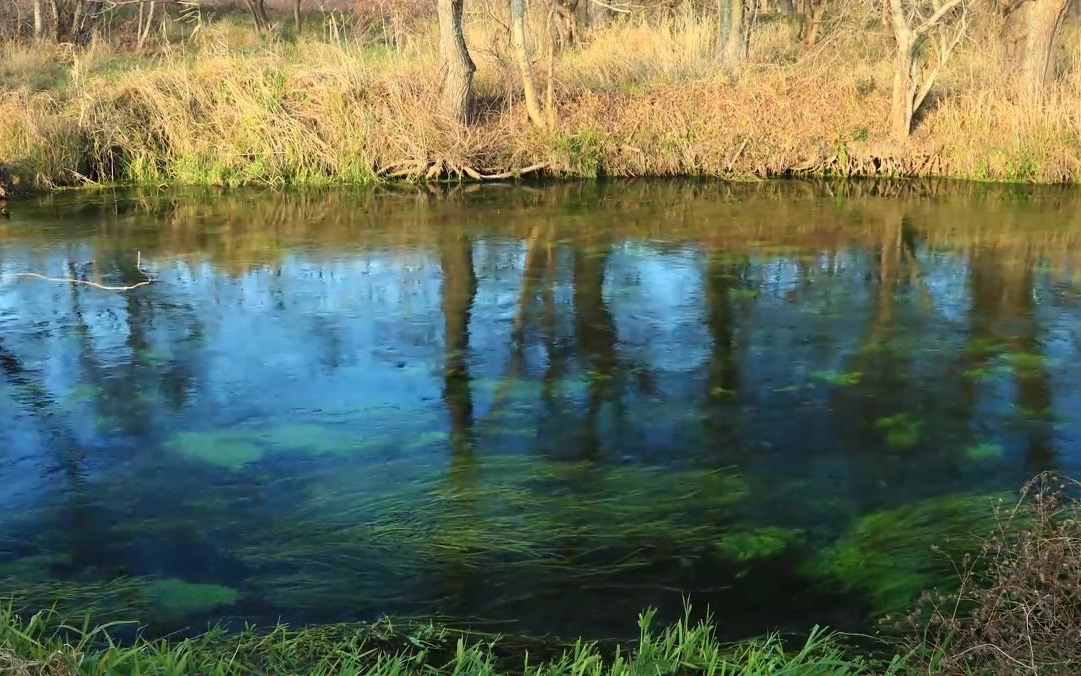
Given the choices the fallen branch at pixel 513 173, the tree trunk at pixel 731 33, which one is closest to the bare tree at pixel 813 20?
the tree trunk at pixel 731 33

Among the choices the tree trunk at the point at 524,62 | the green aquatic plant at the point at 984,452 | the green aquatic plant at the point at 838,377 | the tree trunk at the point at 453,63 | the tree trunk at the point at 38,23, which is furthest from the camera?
the tree trunk at the point at 38,23

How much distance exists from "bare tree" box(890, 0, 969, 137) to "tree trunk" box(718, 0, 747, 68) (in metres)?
2.40

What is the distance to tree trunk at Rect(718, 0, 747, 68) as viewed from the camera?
14.9m

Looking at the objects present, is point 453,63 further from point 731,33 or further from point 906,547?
point 906,547

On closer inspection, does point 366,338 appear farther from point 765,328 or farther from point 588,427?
point 765,328

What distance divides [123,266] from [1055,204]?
881 centimetres

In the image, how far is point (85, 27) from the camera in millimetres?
20062

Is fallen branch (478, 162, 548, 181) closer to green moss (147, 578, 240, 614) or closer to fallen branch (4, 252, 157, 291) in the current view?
fallen branch (4, 252, 157, 291)

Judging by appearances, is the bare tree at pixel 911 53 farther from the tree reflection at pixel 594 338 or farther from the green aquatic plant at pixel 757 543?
the green aquatic plant at pixel 757 543

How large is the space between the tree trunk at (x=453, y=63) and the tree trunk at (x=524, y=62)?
621mm

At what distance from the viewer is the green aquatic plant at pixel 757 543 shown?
13.9ft

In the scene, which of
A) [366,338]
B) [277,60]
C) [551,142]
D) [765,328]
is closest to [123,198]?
[277,60]

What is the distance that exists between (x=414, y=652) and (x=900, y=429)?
2882mm

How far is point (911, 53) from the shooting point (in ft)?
41.7
